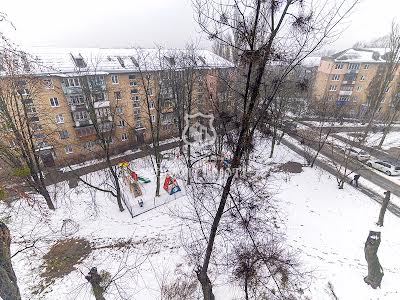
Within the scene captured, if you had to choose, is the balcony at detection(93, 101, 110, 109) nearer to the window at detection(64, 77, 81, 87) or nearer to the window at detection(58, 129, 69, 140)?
the window at detection(64, 77, 81, 87)

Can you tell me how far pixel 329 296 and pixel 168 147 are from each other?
22.5 meters

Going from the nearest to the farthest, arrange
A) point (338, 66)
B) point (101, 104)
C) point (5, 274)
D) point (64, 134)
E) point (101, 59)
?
point (5, 274) → point (101, 59) → point (101, 104) → point (64, 134) → point (338, 66)

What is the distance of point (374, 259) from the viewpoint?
9.55 metres

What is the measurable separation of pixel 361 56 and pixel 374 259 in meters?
38.3

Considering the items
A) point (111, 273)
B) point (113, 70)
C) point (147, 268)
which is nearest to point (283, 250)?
point (147, 268)

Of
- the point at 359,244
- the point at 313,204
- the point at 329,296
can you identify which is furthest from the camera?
the point at 313,204

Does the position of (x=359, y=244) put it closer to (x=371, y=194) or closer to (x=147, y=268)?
(x=371, y=194)

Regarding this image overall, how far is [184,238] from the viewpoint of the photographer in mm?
12984

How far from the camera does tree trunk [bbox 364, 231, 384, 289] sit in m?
9.47

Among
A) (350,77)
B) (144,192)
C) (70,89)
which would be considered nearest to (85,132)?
(70,89)

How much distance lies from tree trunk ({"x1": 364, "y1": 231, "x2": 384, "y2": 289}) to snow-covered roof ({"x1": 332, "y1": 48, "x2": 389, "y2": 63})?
3591cm

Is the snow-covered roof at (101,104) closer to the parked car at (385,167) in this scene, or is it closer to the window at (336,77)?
the parked car at (385,167)

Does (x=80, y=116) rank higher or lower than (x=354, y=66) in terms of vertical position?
lower

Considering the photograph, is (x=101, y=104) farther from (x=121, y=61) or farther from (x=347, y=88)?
(x=347, y=88)
